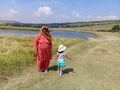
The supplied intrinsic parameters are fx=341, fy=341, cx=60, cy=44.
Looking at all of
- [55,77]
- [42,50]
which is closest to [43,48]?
[42,50]

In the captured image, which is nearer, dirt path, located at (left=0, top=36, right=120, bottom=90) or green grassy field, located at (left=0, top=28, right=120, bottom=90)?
dirt path, located at (left=0, top=36, right=120, bottom=90)

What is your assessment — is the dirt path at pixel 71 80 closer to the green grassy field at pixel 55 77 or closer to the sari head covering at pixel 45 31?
the green grassy field at pixel 55 77

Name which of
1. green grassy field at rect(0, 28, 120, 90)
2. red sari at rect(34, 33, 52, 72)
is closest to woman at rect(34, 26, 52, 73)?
red sari at rect(34, 33, 52, 72)

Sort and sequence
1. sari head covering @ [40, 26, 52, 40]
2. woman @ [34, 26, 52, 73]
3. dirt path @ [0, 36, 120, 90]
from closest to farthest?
dirt path @ [0, 36, 120, 90] < sari head covering @ [40, 26, 52, 40] < woman @ [34, 26, 52, 73]

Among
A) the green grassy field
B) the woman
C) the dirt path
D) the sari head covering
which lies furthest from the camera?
the woman

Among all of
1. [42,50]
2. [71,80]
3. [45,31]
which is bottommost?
[71,80]

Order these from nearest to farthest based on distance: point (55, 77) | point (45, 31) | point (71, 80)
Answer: point (71, 80), point (55, 77), point (45, 31)

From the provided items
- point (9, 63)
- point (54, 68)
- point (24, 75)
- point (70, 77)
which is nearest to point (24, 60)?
point (9, 63)

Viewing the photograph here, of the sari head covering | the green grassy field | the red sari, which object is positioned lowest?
the green grassy field

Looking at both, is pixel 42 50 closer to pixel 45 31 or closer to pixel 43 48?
pixel 43 48

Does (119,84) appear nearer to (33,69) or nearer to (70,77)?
(70,77)

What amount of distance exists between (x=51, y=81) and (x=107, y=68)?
15.7ft

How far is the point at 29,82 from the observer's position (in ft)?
39.4

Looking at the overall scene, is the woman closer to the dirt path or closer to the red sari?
the red sari
